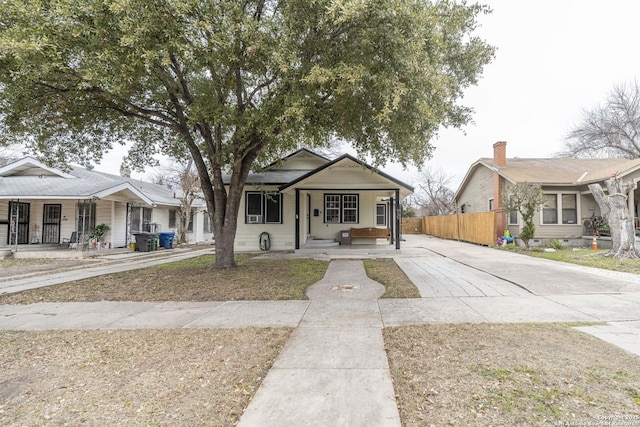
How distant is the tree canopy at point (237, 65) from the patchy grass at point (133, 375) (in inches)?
165

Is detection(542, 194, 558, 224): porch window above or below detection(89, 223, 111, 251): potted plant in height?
above

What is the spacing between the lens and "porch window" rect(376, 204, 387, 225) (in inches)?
694

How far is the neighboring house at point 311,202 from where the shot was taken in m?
13.4

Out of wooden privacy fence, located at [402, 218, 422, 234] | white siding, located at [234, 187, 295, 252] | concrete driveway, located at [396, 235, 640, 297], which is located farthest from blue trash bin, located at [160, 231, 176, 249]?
wooden privacy fence, located at [402, 218, 422, 234]

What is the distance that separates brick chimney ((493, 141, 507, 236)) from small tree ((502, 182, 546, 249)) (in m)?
2.26

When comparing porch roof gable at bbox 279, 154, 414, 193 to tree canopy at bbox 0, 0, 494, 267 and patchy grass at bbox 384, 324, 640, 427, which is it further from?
patchy grass at bbox 384, 324, 640, 427

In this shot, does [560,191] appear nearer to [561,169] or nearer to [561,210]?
[561,210]

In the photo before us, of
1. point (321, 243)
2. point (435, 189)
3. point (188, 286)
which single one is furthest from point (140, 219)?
point (435, 189)

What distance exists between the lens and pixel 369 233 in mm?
15156

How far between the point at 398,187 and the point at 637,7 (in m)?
9.06

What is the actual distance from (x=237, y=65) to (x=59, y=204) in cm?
1460

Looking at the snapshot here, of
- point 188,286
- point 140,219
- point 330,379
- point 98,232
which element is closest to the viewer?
point 330,379

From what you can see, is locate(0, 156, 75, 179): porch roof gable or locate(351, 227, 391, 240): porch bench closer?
locate(351, 227, 391, 240): porch bench

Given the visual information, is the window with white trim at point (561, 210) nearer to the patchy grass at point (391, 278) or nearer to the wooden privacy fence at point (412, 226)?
the patchy grass at point (391, 278)
